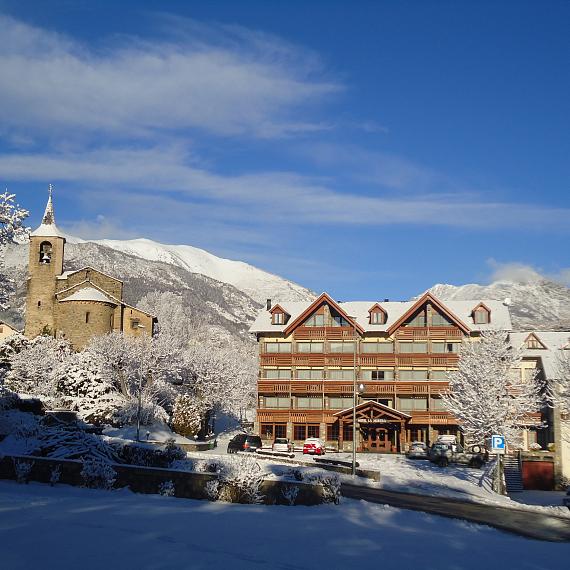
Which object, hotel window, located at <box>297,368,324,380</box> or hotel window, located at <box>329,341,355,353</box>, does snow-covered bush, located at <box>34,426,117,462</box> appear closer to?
hotel window, located at <box>297,368,324,380</box>

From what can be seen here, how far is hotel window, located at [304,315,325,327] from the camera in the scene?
6875 centimetres

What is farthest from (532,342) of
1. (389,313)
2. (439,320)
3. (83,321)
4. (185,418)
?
(83,321)

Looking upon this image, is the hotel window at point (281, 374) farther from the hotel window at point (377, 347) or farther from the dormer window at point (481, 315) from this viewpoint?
the dormer window at point (481, 315)

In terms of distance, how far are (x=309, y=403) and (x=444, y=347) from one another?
13.5 m

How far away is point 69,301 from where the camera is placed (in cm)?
7525

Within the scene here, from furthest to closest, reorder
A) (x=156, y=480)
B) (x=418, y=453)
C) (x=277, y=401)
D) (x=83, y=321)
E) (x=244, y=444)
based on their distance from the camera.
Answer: (x=83, y=321) → (x=277, y=401) → (x=244, y=444) → (x=418, y=453) → (x=156, y=480)

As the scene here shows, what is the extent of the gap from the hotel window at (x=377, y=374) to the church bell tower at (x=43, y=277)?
1286 inches

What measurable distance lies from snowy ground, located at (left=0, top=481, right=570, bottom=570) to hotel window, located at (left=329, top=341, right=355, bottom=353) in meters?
45.3

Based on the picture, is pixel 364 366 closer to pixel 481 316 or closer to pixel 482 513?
pixel 481 316

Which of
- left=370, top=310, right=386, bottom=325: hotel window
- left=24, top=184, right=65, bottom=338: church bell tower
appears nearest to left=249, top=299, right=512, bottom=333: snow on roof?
left=370, top=310, right=386, bottom=325: hotel window

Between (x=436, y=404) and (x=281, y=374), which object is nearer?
(x=436, y=404)

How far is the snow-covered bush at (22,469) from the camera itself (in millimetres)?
23422

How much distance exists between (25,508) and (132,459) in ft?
26.0

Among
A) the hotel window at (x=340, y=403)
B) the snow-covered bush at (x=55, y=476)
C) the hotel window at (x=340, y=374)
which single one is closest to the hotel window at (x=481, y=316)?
the hotel window at (x=340, y=374)
